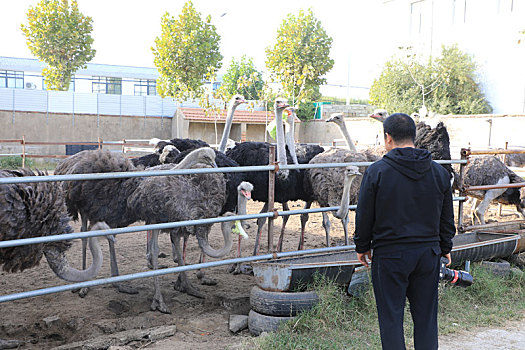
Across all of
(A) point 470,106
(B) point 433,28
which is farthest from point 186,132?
(B) point 433,28

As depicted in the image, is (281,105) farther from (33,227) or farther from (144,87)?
(144,87)

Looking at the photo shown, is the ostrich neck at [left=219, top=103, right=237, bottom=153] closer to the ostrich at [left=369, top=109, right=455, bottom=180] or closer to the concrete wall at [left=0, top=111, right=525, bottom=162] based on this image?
the ostrich at [left=369, top=109, right=455, bottom=180]

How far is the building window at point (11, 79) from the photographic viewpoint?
3338cm

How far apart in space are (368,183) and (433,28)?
3030 centimetres

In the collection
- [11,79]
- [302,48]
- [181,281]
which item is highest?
[302,48]

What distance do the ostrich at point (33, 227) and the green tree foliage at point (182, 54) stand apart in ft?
70.6

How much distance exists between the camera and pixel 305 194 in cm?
646

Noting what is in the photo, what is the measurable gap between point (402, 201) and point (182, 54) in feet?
80.0

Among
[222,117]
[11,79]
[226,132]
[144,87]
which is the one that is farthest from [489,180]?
[11,79]

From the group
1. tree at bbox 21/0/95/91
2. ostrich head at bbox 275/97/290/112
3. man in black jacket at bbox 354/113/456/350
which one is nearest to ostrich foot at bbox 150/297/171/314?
man in black jacket at bbox 354/113/456/350

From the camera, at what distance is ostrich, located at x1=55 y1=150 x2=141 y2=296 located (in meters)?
4.97

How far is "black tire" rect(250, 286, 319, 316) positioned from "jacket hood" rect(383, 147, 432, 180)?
1532 millimetres

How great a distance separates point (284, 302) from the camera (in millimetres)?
3797

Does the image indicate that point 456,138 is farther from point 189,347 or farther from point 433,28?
point 189,347
